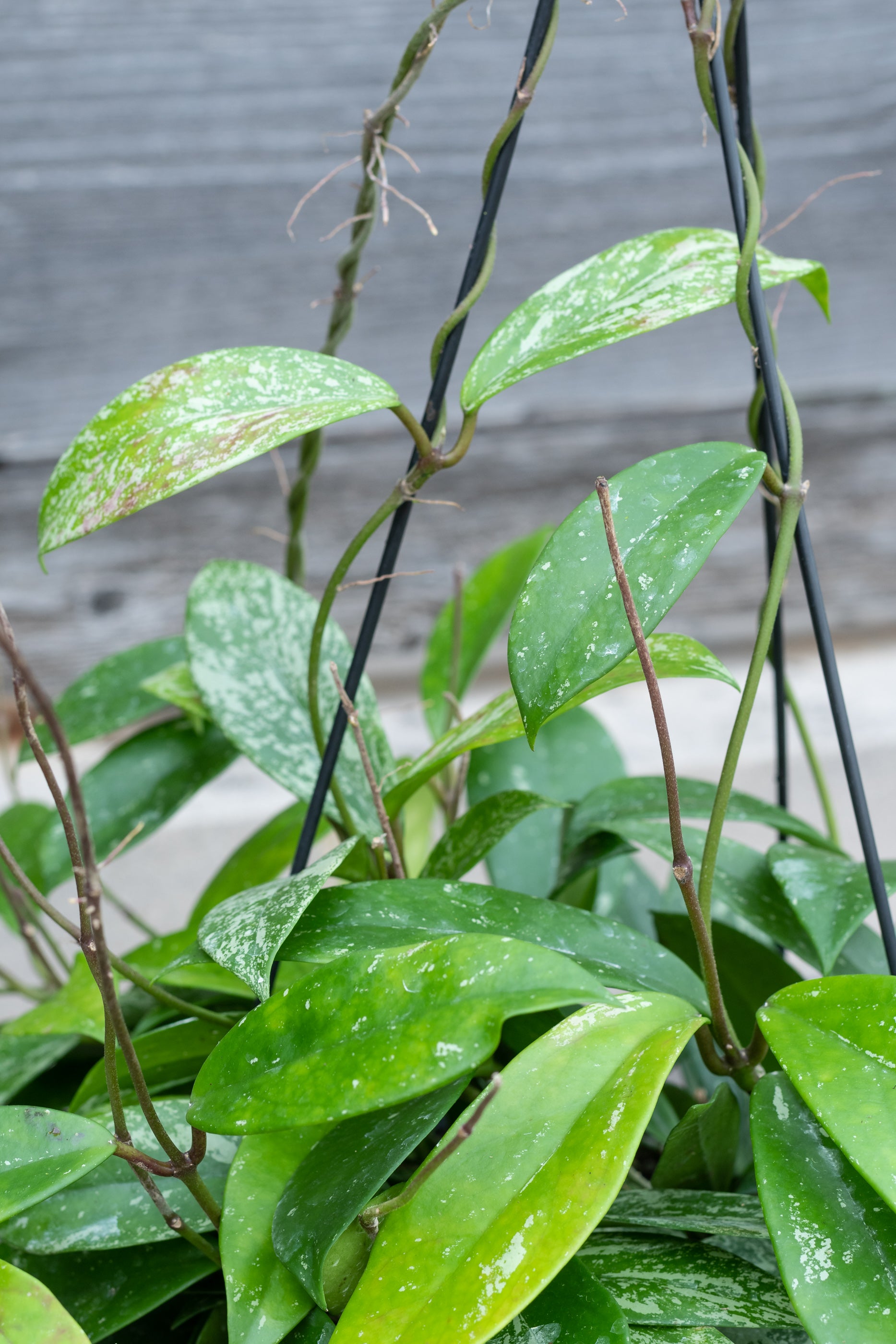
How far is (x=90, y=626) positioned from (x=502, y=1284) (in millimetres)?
939

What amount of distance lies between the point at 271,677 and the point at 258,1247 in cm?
20

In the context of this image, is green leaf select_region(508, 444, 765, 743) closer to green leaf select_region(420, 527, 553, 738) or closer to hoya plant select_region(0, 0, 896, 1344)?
hoya plant select_region(0, 0, 896, 1344)

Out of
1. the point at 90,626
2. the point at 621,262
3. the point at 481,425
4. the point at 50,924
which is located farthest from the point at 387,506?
the point at 90,626

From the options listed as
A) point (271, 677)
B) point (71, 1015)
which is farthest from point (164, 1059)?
point (271, 677)

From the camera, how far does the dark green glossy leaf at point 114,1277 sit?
29 centimetres

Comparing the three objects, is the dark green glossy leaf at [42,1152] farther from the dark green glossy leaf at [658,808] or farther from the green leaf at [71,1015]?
the dark green glossy leaf at [658,808]

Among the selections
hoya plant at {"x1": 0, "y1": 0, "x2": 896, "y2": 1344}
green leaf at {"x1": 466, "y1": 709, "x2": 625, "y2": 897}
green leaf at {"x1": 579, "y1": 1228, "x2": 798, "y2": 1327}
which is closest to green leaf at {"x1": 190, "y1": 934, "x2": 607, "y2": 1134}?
hoya plant at {"x1": 0, "y1": 0, "x2": 896, "y2": 1344}

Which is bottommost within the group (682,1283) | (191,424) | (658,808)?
(682,1283)

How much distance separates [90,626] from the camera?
1.05 metres

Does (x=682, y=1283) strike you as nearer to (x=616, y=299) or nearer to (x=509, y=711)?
(x=509, y=711)

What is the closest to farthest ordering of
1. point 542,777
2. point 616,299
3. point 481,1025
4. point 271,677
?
point 481,1025
point 616,299
point 271,677
point 542,777

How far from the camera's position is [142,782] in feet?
1.53

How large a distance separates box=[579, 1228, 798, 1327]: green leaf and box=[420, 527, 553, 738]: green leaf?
265 millimetres

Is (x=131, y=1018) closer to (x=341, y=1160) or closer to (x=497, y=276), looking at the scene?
(x=341, y=1160)
